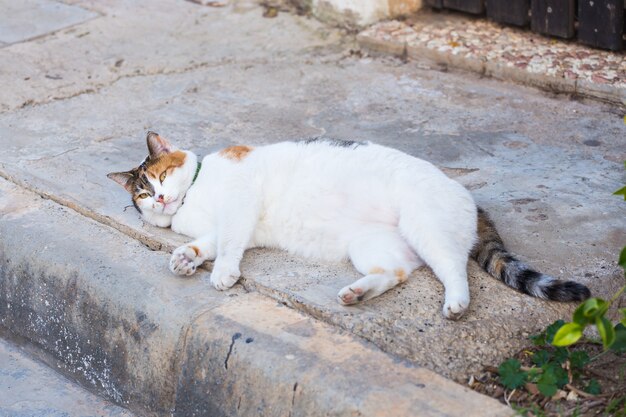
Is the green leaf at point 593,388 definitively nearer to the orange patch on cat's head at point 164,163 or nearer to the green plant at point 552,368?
the green plant at point 552,368

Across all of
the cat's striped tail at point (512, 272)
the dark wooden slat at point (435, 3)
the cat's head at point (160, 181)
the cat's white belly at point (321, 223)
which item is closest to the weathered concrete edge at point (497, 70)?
the dark wooden slat at point (435, 3)

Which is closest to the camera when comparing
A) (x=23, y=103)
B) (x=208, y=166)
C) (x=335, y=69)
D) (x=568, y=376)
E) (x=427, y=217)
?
(x=568, y=376)

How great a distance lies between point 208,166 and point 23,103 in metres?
1.72

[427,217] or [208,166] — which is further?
[208,166]

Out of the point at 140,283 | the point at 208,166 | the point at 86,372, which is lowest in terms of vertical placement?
the point at 86,372

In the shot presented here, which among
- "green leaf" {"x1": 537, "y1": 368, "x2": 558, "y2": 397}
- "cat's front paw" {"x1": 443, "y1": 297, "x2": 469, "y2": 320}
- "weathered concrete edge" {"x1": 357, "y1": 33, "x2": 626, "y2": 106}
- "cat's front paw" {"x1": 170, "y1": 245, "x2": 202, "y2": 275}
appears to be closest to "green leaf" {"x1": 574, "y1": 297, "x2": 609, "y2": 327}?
"green leaf" {"x1": 537, "y1": 368, "x2": 558, "y2": 397}

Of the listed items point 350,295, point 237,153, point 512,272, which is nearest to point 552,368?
point 512,272

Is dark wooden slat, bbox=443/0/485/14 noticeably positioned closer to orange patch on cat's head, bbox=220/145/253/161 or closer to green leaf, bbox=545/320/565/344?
orange patch on cat's head, bbox=220/145/253/161

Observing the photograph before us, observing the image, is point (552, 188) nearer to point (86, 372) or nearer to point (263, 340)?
point (263, 340)

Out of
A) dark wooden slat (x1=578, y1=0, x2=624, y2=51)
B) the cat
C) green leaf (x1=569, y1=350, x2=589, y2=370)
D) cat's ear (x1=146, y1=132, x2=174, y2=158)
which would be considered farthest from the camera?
dark wooden slat (x1=578, y1=0, x2=624, y2=51)

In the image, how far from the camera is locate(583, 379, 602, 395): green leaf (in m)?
2.55

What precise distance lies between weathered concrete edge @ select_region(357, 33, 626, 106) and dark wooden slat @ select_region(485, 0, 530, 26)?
0.44 metres

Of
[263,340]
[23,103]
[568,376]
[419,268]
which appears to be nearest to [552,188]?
[419,268]

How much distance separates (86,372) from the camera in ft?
11.0
